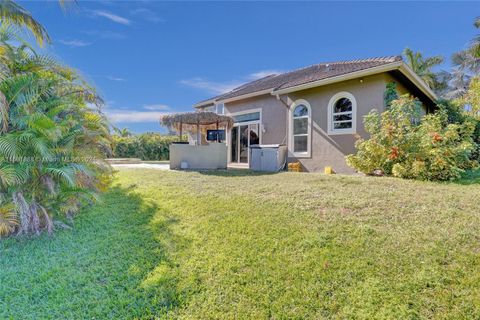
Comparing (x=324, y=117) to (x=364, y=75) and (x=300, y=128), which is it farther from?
(x=364, y=75)

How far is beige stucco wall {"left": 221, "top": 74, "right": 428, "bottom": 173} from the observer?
11.2 meters

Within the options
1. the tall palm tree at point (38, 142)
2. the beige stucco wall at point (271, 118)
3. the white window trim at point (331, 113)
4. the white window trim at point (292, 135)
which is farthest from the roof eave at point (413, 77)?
the tall palm tree at point (38, 142)

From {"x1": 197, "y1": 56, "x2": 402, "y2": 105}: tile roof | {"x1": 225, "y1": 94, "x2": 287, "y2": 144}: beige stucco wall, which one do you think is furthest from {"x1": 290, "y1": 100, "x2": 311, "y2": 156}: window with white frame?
{"x1": 197, "y1": 56, "x2": 402, "y2": 105}: tile roof

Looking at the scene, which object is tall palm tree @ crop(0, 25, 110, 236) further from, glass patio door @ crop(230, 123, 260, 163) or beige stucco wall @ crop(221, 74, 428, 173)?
glass patio door @ crop(230, 123, 260, 163)

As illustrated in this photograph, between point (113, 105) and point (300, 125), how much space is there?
889 cm

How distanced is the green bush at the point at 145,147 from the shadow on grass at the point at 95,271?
2087 centimetres

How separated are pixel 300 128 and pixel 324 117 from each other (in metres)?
1.48

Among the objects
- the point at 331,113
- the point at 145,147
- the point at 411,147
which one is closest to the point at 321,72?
the point at 331,113

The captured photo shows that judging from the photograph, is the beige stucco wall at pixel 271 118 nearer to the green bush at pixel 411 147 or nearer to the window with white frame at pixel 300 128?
the window with white frame at pixel 300 128

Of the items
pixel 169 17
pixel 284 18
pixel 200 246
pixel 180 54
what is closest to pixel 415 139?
pixel 200 246

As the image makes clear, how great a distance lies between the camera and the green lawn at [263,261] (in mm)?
3268

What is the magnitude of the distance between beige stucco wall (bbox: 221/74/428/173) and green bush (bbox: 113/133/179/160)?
46.5 feet

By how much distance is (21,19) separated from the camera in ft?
23.1

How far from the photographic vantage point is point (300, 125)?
13570 millimetres
